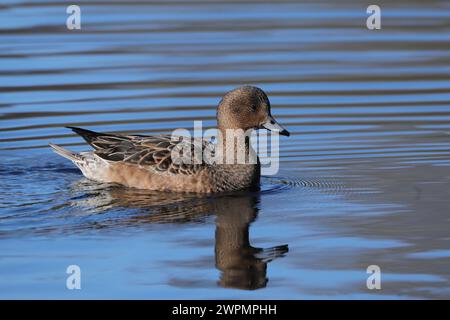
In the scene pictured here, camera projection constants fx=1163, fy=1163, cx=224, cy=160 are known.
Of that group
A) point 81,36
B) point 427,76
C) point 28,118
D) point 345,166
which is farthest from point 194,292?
point 81,36

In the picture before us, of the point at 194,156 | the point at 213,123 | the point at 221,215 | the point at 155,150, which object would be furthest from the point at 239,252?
the point at 213,123

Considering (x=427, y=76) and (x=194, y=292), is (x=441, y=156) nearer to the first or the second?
(x=427, y=76)

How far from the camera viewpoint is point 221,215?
930 cm

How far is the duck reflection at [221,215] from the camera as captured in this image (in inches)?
311

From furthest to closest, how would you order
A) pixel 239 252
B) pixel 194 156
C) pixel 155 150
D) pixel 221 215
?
pixel 155 150
pixel 194 156
pixel 221 215
pixel 239 252

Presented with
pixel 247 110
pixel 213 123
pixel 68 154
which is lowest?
pixel 68 154

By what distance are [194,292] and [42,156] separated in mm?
4386

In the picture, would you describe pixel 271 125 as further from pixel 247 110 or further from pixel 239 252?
pixel 239 252

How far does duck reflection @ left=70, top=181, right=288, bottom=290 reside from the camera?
7.89 meters

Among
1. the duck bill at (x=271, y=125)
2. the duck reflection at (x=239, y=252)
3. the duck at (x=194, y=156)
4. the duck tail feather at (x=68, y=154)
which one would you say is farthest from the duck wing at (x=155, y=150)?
the duck reflection at (x=239, y=252)

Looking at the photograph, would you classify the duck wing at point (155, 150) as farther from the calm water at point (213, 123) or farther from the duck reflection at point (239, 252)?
the duck reflection at point (239, 252)

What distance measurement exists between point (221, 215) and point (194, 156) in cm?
106

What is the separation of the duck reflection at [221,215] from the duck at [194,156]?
0.12 m

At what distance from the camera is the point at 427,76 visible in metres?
14.3
